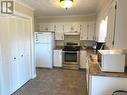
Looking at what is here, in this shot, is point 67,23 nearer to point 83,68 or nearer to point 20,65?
point 83,68

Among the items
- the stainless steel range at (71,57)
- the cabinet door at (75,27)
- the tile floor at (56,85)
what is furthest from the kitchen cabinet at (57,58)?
the cabinet door at (75,27)

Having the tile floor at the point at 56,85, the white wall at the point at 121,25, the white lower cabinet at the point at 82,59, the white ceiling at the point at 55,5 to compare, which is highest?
the white ceiling at the point at 55,5

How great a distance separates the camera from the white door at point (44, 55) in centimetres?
584

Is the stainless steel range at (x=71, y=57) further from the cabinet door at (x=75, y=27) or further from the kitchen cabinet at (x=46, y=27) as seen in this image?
the kitchen cabinet at (x=46, y=27)

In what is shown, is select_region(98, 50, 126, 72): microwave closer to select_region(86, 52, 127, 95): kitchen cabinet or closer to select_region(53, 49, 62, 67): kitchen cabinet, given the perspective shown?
select_region(86, 52, 127, 95): kitchen cabinet

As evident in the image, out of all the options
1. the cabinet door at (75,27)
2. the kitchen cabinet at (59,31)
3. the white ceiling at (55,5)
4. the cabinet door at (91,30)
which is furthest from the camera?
the kitchen cabinet at (59,31)

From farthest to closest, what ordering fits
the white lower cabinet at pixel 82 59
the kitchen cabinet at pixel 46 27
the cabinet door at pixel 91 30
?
the kitchen cabinet at pixel 46 27 < the cabinet door at pixel 91 30 < the white lower cabinet at pixel 82 59

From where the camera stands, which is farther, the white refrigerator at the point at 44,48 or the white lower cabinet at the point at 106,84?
the white refrigerator at the point at 44,48

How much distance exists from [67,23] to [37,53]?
1933 millimetres

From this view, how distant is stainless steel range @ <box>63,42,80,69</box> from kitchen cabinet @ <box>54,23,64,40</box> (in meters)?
0.59

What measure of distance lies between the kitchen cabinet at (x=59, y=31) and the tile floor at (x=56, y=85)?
6.10 feet

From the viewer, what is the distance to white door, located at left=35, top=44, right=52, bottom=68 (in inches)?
230

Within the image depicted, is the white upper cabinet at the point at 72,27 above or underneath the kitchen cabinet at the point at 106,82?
above

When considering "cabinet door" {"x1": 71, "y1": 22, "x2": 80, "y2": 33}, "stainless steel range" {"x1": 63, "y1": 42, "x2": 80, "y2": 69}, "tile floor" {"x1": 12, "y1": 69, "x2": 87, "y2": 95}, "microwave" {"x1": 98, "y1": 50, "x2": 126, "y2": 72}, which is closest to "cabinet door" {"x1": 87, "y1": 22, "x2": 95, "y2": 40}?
"cabinet door" {"x1": 71, "y1": 22, "x2": 80, "y2": 33}
